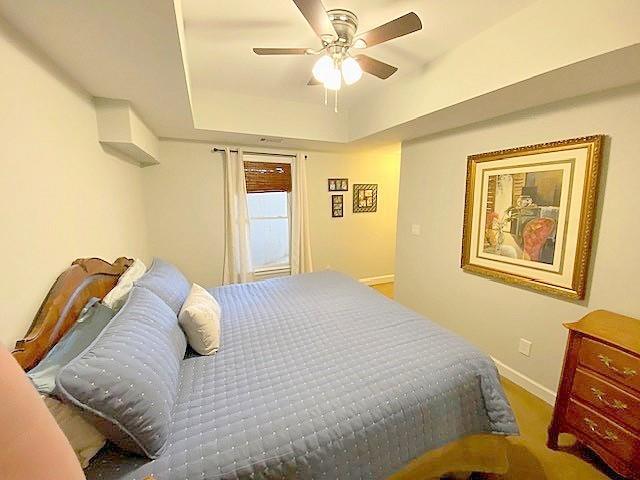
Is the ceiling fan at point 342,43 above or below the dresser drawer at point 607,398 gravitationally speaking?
above

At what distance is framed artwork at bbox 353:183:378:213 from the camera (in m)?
4.35

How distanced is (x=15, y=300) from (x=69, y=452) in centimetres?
73

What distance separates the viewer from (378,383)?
1227 mm

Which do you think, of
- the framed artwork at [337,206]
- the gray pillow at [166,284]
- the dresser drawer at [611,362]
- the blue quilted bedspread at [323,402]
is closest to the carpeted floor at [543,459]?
the blue quilted bedspread at [323,402]

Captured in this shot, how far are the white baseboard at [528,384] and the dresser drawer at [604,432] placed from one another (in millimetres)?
498

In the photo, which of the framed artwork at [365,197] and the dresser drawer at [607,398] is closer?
the dresser drawer at [607,398]

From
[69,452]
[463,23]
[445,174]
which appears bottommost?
[69,452]

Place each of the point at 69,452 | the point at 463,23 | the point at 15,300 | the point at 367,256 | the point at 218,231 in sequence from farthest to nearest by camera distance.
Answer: the point at 367,256 < the point at 218,231 < the point at 463,23 < the point at 15,300 < the point at 69,452

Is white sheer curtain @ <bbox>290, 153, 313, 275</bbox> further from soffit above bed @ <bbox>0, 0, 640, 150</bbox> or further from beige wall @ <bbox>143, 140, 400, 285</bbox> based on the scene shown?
soffit above bed @ <bbox>0, 0, 640, 150</bbox>

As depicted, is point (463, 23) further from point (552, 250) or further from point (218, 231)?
point (218, 231)

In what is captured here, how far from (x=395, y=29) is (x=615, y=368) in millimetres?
2021

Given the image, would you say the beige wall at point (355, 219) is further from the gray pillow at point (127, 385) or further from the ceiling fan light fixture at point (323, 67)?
the gray pillow at point (127, 385)

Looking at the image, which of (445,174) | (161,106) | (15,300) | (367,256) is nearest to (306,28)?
(161,106)

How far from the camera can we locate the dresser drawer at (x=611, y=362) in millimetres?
1320
